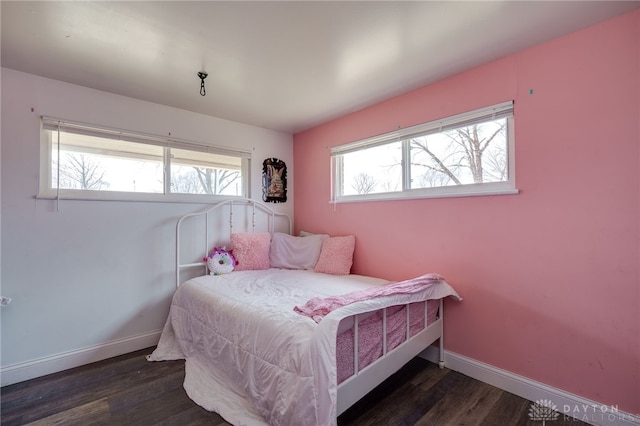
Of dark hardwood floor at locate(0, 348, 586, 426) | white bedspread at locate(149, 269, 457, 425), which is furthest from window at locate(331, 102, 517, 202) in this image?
dark hardwood floor at locate(0, 348, 586, 426)

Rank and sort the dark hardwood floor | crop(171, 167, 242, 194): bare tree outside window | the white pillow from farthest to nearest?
1. the white pillow
2. crop(171, 167, 242, 194): bare tree outside window
3. the dark hardwood floor

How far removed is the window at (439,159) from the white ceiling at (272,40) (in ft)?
1.31

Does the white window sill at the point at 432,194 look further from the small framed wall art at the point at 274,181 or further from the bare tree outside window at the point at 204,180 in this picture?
the bare tree outside window at the point at 204,180

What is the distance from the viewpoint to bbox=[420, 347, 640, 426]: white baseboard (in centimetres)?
148

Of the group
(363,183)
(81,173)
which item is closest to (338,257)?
(363,183)

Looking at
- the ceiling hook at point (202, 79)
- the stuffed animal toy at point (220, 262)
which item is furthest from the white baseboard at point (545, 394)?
the ceiling hook at point (202, 79)

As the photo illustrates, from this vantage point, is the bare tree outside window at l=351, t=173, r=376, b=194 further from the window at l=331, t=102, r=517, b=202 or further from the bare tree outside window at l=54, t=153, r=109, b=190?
the bare tree outside window at l=54, t=153, r=109, b=190

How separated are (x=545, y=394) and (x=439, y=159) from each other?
170 cm

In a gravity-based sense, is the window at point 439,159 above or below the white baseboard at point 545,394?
above

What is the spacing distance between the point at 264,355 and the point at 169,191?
193 centimetres

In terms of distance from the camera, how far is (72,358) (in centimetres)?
216

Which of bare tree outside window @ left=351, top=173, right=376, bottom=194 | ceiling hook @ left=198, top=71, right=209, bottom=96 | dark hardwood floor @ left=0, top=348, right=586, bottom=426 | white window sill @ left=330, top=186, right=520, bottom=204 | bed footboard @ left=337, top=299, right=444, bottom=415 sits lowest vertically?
dark hardwood floor @ left=0, top=348, right=586, bottom=426

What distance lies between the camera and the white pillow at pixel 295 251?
9.69 ft

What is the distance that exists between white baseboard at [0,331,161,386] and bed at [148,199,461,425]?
0.88 feet
